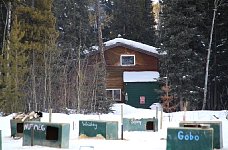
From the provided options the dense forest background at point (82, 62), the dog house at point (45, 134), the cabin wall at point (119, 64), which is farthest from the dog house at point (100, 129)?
the cabin wall at point (119, 64)

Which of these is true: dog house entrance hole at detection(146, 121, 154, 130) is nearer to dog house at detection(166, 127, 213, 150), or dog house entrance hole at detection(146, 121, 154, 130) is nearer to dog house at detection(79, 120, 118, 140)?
dog house at detection(79, 120, 118, 140)

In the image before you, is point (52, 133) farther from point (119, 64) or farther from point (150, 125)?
point (119, 64)

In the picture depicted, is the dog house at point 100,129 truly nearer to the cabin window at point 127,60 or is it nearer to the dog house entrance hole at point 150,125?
the dog house entrance hole at point 150,125

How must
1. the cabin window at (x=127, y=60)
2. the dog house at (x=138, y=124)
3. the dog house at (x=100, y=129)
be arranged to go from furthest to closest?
the cabin window at (x=127, y=60)
the dog house at (x=138, y=124)
the dog house at (x=100, y=129)

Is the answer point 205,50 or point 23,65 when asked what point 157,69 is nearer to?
point 205,50

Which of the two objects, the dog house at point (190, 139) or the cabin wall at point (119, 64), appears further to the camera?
the cabin wall at point (119, 64)

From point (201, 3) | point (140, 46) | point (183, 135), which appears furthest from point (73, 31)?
point (183, 135)

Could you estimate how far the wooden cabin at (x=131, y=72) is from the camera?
3516cm

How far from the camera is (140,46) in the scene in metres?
35.7

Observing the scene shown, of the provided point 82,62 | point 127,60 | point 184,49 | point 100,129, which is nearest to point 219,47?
point 184,49

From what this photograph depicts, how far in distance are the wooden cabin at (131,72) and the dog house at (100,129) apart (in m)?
20.8

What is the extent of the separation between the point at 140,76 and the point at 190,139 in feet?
83.4

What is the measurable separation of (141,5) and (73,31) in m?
11.9

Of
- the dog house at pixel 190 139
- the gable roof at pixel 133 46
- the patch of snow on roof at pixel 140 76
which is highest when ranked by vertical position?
the gable roof at pixel 133 46
